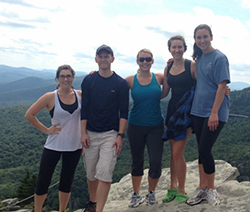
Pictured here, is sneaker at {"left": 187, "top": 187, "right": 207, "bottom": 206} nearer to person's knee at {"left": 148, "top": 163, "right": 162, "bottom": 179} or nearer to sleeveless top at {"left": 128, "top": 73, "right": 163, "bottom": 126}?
person's knee at {"left": 148, "top": 163, "right": 162, "bottom": 179}

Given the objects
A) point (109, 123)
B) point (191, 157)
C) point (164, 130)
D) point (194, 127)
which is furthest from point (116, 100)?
point (191, 157)

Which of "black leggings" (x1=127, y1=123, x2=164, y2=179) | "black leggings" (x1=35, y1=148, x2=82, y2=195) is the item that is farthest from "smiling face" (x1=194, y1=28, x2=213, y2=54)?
"black leggings" (x1=35, y1=148, x2=82, y2=195)

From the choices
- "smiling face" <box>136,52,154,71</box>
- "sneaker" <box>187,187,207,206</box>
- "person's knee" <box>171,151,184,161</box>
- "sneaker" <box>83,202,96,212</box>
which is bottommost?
"sneaker" <box>83,202,96,212</box>

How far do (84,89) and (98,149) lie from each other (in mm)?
1145

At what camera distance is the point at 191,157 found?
4688 centimetres

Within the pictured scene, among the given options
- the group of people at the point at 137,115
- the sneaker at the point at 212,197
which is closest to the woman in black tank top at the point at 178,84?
the group of people at the point at 137,115

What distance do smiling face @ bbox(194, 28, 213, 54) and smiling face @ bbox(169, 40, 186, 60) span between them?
0.34 meters

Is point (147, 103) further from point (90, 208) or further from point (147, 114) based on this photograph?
point (90, 208)

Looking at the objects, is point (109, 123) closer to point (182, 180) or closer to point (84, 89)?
point (84, 89)

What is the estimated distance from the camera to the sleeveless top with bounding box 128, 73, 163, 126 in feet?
16.0

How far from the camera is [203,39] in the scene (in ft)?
14.8

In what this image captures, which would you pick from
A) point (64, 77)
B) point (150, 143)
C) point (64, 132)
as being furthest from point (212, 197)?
point (64, 77)

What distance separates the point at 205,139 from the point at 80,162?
61.3m

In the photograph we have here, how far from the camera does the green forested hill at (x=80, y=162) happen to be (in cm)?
4866
